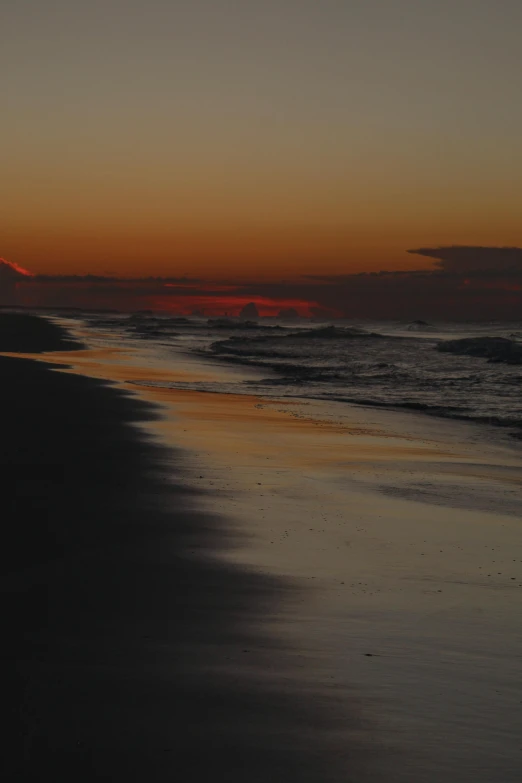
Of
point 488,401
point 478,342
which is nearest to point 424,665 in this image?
point 488,401

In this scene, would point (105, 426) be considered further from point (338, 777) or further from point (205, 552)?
point (338, 777)

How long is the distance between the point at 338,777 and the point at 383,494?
7.19 metres

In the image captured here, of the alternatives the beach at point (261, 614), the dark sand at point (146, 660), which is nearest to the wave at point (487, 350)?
the beach at point (261, 614)

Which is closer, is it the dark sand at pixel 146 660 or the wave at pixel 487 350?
the dark sand at pixel 146 660

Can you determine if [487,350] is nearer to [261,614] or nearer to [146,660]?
[261,614]

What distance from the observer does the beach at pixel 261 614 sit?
4.34 m

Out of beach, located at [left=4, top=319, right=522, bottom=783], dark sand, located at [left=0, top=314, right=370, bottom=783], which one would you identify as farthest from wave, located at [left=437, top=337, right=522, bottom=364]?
dark sand, located at [left=0, top=314, right=370, bottom=783]

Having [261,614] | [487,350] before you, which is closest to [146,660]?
[261,614]

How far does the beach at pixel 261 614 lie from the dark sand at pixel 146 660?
0.05 feet

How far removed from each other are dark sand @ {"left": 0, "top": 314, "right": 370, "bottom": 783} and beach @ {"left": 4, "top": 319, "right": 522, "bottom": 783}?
0.05ft

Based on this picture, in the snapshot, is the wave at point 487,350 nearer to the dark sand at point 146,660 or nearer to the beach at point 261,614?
the beach at point 261,614

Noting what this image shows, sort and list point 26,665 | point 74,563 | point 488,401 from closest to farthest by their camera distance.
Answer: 1. point 26,665
2. point 74,563
3. point 488,401

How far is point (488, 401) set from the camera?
24.9 meters

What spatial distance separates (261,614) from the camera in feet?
20.9
